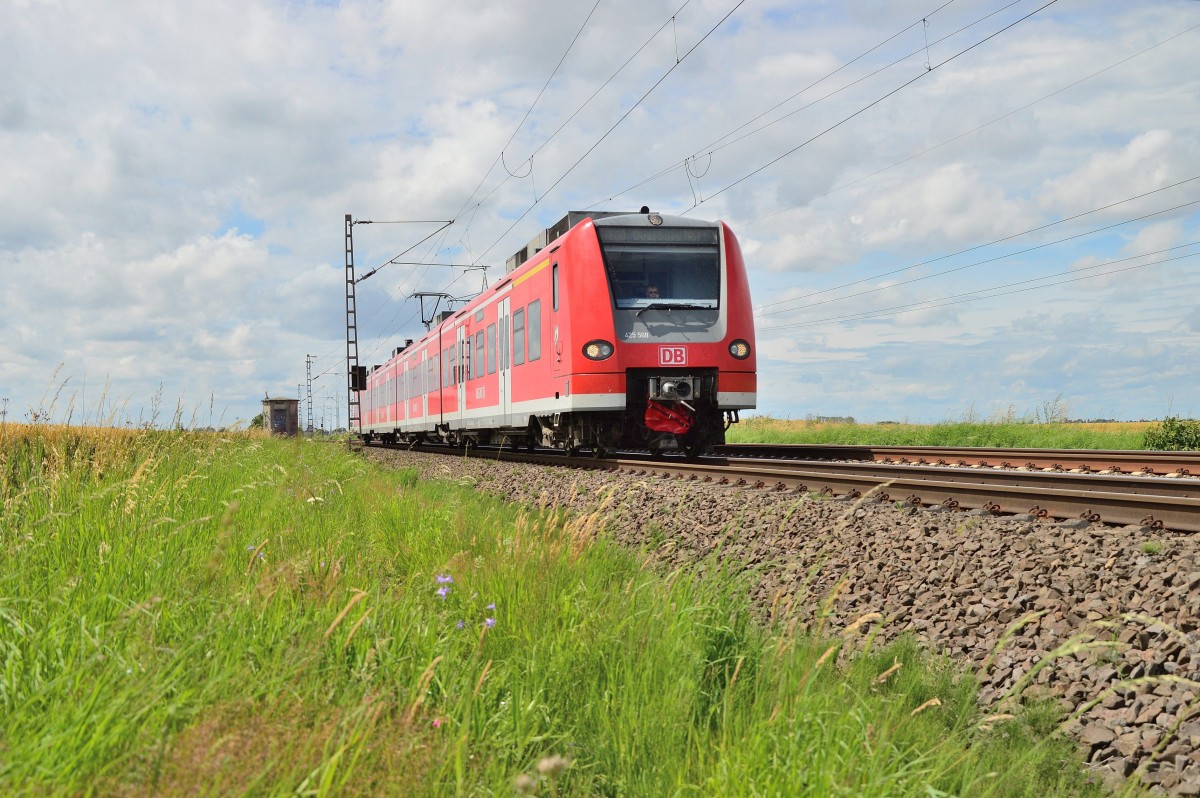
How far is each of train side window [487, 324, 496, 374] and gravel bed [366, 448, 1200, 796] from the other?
10.2m

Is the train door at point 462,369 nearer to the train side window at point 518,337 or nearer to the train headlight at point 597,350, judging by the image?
the train side window at point 518,337

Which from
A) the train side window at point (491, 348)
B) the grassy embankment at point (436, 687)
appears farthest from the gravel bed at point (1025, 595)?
the train side window at point (491, 348)

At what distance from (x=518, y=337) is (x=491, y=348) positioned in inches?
85.9

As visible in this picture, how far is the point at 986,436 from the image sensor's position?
20219 mm

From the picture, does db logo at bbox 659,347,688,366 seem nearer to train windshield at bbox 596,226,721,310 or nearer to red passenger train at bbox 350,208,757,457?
red passenger train at bbox 350,208,757,457

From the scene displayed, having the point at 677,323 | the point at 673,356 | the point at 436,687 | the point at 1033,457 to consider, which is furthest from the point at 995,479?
the point at 436,687

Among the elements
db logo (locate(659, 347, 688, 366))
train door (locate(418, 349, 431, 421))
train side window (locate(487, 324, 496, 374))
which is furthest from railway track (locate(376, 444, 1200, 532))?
train door (locate(418, 349, 431, 421))

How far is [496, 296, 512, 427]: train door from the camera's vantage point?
654 inches

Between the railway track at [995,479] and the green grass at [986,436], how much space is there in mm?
5870

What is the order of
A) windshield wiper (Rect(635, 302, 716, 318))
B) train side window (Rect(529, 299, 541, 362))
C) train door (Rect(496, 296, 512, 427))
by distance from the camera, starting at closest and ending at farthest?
windshield wiper (Rect(635, 302, 716, 318)) → train side window (Rect(529, 299, 541, 362)) → train door (Rect(496, 296, 512, 427))

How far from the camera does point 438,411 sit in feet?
77.9

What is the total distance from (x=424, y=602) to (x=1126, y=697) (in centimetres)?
290

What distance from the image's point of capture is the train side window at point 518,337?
51.7ft

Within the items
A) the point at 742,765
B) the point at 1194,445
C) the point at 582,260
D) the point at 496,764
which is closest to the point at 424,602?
the point at 496,764
